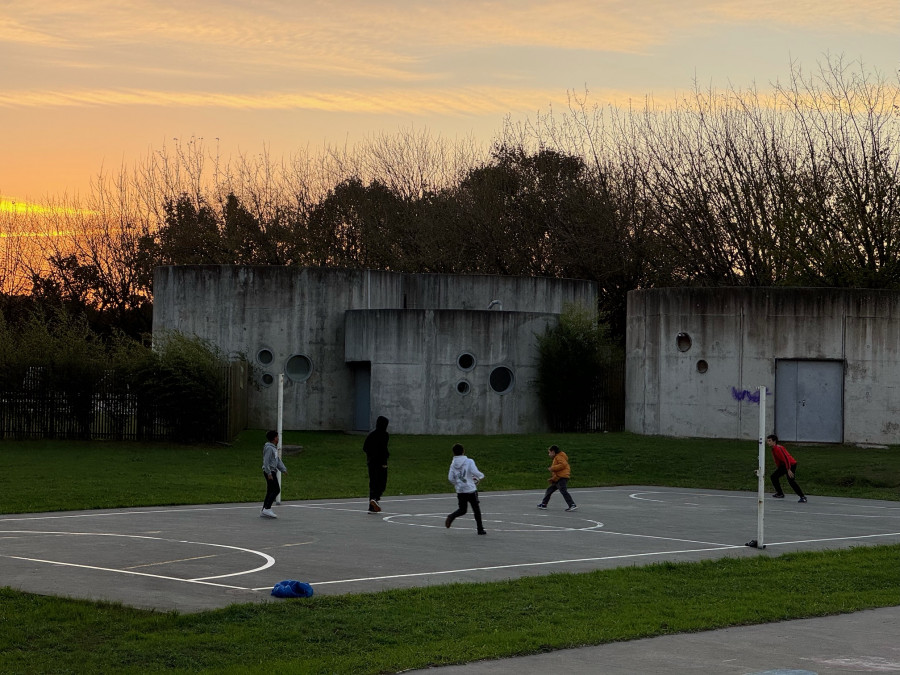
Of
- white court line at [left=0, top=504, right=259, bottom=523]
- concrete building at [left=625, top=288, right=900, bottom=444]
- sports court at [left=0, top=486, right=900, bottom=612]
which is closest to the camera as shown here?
sports court at [left=0, top=486, right=900, bottom=612]

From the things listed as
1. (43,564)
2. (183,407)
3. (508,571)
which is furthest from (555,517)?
(183,407)

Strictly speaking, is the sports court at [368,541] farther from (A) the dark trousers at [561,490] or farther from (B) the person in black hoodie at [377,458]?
(B) the person in black hoodie at [377,458]

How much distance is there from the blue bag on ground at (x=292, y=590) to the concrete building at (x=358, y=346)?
99.7 feet

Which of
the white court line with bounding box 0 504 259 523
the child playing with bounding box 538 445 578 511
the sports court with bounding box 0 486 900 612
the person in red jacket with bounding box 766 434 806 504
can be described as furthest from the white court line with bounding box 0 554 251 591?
the person in red jacket with bounding box 766 434 806 504

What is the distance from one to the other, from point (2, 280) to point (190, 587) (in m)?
67.2

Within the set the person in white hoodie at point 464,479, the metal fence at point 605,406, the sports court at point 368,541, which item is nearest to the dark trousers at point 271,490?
the sports court at point 368,541

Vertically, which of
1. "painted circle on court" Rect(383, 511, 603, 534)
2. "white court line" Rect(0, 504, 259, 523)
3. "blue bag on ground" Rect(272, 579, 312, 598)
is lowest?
"painted circle on court" Rect(383, 511, 603, 534)

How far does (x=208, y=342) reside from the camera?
141 feet

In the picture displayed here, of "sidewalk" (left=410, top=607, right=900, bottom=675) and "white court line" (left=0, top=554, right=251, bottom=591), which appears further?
"white court line" (left=0, top=554, right=251, bottom=591)

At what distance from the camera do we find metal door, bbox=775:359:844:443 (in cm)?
3728

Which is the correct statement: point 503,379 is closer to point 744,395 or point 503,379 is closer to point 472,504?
point 744,395

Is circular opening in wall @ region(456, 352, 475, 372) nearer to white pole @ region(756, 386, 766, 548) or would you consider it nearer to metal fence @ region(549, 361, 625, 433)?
metal fence @ region(549, 361, 625, 433)

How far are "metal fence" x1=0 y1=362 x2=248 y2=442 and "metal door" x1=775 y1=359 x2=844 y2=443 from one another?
55.0 ft

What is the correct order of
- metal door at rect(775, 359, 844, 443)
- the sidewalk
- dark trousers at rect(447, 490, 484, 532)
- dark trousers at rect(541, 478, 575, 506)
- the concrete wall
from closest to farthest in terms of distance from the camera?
the sidewalk → dark trousers at rect(447, 490, 484, 532) → dark trousers at rect(541, 478, 575, 506) → metal door at rect(775, 359, 844, 443) → the concrete wall
